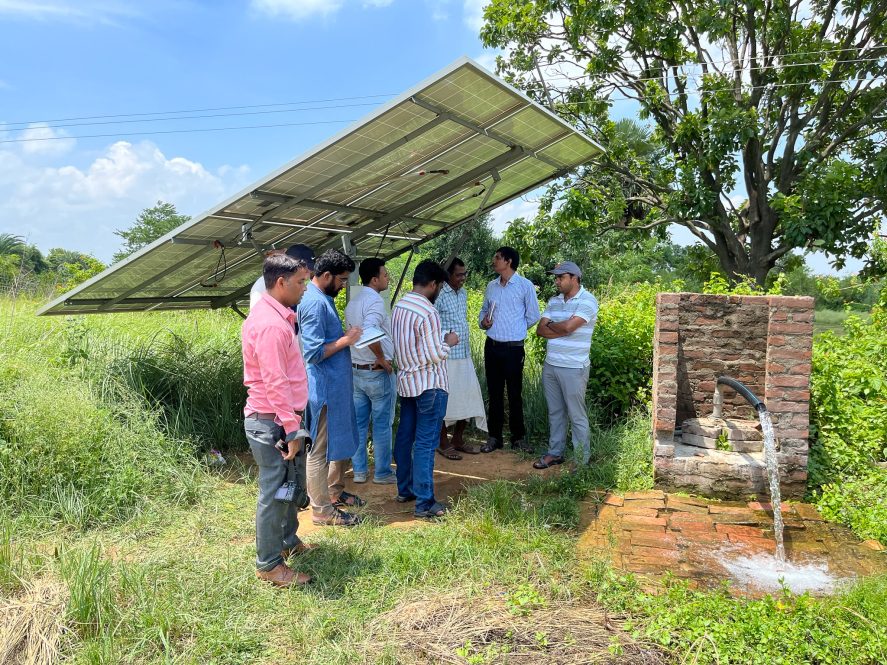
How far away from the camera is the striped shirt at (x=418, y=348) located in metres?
4.81

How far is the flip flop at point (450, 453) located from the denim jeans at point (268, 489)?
9.74ft

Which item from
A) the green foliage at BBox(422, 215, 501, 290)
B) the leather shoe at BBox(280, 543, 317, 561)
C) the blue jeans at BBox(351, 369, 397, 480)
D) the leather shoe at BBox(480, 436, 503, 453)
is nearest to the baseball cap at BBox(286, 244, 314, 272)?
the blue jeans at BBox(351, 369, 397, 480)

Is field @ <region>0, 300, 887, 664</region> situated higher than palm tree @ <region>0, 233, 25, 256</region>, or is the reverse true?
palm tree @ <region>0, 233, 25, 256</region>

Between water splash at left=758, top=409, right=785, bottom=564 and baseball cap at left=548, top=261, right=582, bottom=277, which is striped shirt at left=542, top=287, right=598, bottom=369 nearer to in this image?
baseball cap at left=548, top=261, right=582, bottom=277

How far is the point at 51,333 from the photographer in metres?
7.33

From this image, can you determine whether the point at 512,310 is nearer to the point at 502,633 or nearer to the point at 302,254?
the point at 302,254

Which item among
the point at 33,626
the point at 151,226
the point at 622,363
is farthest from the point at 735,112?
the point at 151,226

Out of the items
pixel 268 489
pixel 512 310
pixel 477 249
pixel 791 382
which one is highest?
pixel 477 249

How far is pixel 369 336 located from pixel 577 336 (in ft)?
6.93

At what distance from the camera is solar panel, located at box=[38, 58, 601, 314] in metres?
4.80

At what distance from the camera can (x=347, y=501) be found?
17.0 ft

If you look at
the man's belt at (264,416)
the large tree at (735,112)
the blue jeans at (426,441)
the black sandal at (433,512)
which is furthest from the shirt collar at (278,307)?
the large tree at (735,112)

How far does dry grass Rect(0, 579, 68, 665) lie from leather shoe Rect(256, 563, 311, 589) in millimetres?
1036

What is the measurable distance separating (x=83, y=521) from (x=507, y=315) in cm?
412
